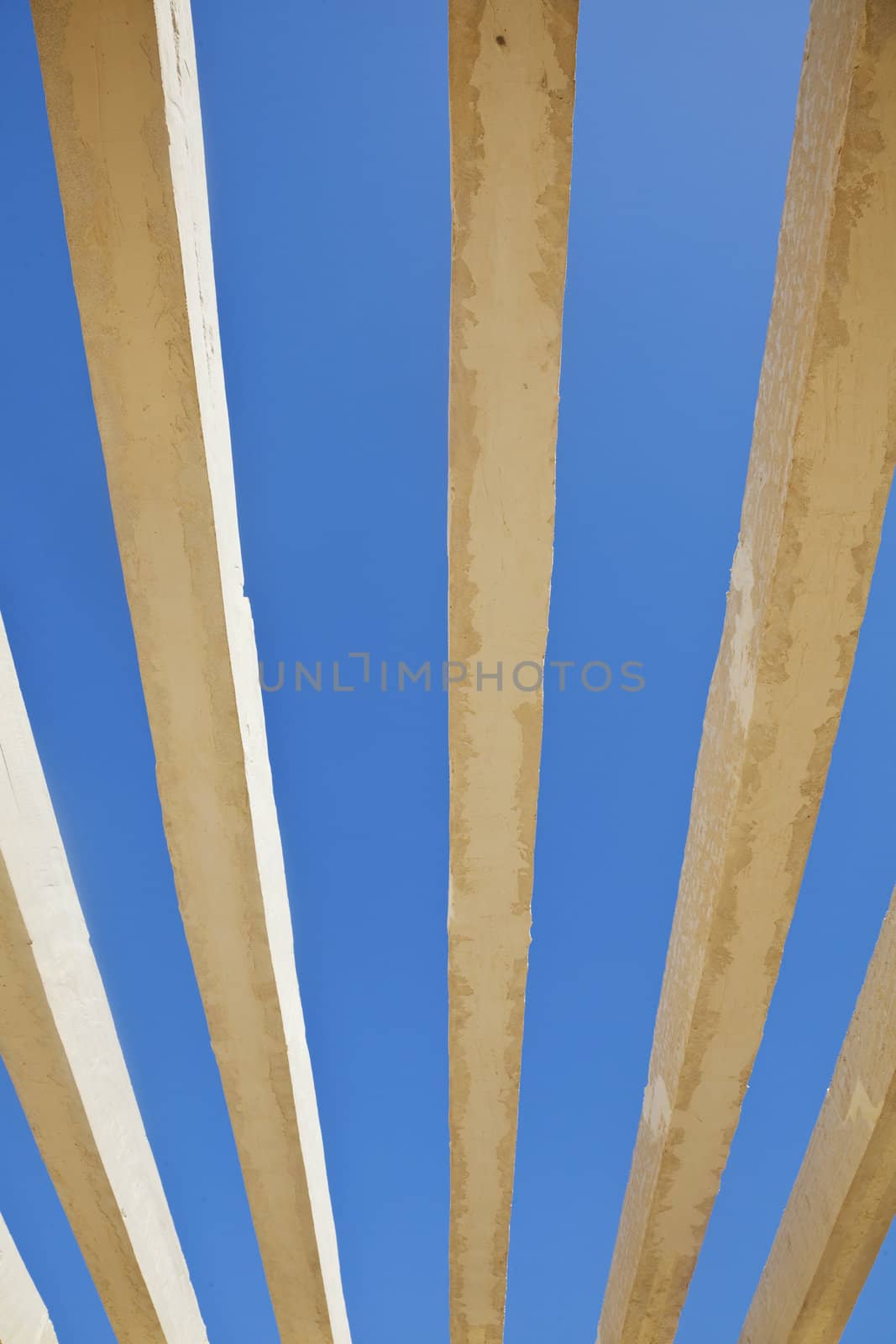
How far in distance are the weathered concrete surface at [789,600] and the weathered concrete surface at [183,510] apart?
2872mm

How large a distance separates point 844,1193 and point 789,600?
15.5ft

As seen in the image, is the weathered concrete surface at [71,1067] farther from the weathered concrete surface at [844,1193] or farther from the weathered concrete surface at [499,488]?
the weathered concrete surface at [844,1193]

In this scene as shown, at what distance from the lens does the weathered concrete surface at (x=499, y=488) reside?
179 inches

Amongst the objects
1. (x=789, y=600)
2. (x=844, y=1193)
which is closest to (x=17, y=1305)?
(x=844, y=1193)

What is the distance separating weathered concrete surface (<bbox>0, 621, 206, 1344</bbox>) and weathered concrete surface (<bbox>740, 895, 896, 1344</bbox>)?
201 inches

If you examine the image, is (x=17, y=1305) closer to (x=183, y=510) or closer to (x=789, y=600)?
(x=183, y=510)

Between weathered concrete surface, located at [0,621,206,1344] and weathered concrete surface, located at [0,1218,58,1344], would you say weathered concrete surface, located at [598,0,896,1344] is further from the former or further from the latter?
weathered concrete surface, located at [0,1218,58,1344]

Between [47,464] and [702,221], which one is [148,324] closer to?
[47,464]

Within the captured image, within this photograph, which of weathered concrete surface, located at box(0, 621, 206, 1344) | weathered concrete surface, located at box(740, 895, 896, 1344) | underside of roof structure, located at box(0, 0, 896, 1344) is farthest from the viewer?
weathered concrete surface, located at box(740, 895, 896, 1344)

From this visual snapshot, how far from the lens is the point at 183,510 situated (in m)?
5.64

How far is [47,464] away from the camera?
7547 mm

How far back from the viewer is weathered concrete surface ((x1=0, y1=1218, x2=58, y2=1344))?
8516 mm

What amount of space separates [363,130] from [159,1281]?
897cm

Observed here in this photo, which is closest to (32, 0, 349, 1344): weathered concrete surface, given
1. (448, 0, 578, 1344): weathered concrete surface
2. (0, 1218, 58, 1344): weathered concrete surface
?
(448, 0, 578, 1344): weathered concrete surface
